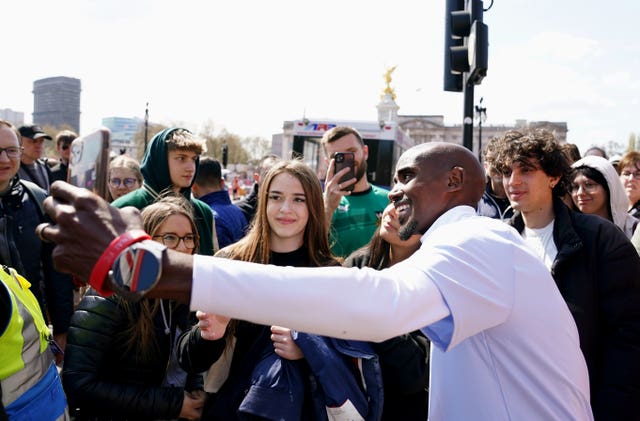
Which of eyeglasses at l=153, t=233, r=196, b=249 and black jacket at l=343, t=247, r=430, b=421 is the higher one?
eyeglasses at l=153, t=233, r=196, b=249

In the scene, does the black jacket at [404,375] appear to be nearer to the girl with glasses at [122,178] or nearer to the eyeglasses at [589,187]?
the eyeglasses at [589,187]

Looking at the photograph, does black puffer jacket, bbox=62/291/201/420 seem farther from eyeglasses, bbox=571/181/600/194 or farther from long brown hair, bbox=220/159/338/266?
eyeglasses, bbox=571/181/600/194

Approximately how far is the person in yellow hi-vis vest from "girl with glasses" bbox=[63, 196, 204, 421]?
1.00 feet

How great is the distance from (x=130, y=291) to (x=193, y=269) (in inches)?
5.2

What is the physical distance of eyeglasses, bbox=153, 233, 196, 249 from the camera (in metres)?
3.04

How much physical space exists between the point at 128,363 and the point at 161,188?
73.6 inches

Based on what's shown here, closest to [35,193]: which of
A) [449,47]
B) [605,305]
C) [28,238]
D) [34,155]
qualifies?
[28,238]

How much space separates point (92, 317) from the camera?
2576mm

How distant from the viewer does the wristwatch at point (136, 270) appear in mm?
1115

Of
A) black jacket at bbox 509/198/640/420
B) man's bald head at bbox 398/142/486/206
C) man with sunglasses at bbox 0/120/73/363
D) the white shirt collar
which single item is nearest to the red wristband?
the white shirt collar

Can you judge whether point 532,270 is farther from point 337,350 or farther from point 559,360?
point 337,350

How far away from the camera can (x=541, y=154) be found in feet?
10.1

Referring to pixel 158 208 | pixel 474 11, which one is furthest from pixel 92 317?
pixel 474 11

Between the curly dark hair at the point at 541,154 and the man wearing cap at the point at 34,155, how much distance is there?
520cm
